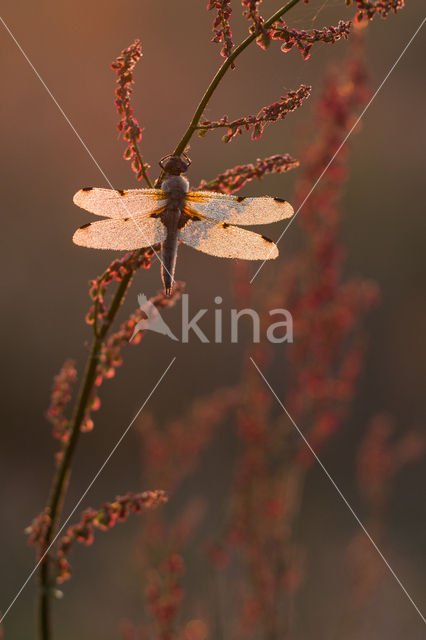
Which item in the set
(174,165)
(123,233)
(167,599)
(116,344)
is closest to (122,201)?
(123,233)

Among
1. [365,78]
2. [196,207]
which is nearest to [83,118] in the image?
[365,78]

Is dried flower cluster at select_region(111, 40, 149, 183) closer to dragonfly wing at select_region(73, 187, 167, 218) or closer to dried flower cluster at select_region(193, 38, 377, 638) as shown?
dragonfly wing at select_region(73, 187, 167, 218)

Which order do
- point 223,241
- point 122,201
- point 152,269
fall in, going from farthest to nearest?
point 152,269 < point 223,241 < point 122,201

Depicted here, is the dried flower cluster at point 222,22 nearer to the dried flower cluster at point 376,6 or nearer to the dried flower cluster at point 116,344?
the dried flower cluster at point 376,6

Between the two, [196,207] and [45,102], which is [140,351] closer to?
[45,102]

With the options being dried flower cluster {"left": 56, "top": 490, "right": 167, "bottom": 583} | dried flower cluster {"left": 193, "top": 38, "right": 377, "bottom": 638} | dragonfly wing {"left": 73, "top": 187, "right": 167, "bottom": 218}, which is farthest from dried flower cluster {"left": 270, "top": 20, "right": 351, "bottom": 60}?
dried flower cluster {"left": 193, "top": 38, "right": 377, "bottom": 638}

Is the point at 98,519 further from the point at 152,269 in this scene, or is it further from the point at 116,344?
the point at 152,269

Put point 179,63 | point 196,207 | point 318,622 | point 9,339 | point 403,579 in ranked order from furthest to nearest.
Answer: point 179,63
point 9,339
point 403,579
point 318,622
point 196,207
